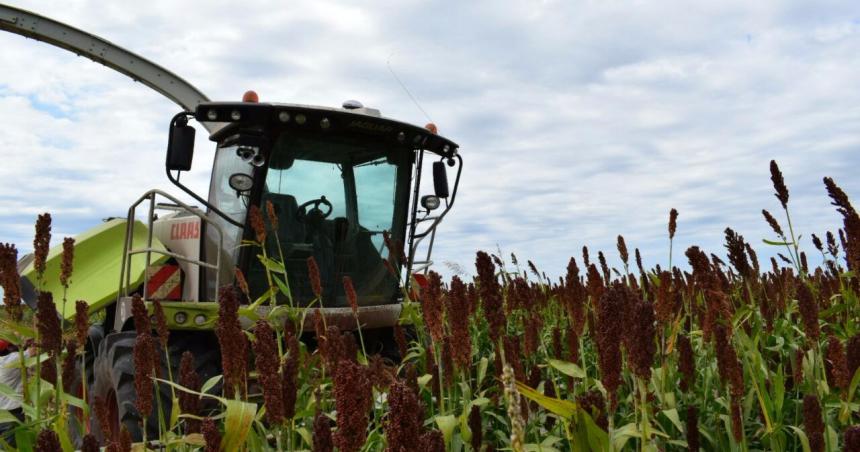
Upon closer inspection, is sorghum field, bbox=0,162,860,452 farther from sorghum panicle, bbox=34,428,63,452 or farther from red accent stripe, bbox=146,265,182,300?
red accent stripe, bbox=146,265,182,300

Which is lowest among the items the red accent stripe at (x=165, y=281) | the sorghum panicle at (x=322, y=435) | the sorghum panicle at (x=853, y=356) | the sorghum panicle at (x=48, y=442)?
the sorghum panicle at (x=48, y=442)

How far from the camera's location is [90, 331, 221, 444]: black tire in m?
4.83

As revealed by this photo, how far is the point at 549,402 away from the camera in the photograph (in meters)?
1.56

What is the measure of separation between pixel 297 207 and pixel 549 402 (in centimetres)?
472

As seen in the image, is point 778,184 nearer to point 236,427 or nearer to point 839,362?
point 839,362

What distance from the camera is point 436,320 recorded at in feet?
6.63

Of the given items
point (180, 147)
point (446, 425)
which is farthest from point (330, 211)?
point (446, 425)

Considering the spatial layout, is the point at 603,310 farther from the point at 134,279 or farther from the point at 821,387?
the point at 134,279

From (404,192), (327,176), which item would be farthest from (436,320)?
(404,192)

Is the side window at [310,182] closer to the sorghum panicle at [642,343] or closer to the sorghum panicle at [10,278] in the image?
the sorghum panicle at [10,278]

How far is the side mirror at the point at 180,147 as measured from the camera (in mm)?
5500

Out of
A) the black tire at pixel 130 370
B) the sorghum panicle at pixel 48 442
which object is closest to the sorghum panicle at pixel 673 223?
the sorghum panicle at pixel 48 442

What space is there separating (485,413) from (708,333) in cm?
99

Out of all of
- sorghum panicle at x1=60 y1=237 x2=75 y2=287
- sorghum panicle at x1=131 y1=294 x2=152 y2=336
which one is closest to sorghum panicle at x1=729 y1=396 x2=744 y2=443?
sorghum panicle at x1=131 y1=294 x2=152 y2=336
